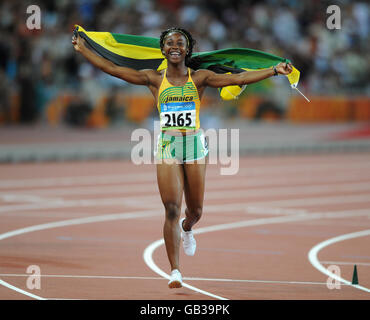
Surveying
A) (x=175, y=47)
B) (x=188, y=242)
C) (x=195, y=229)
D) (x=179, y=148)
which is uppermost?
(x=175, y=47)

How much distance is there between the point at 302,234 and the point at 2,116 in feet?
51.6

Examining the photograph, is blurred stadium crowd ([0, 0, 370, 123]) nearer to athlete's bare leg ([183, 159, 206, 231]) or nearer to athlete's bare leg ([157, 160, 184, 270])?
athlete's bare leg ([183, 159, 206, 231])

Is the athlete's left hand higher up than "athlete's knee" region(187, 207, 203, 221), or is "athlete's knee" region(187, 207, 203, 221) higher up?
the athlete's left hand

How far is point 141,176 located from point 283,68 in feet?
37.1

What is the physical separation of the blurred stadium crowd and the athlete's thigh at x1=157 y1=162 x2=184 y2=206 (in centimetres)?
1718

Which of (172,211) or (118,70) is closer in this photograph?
(172,211)

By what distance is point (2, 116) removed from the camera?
1055 inches

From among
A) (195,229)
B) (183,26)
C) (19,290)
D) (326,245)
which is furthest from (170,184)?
(183,26)

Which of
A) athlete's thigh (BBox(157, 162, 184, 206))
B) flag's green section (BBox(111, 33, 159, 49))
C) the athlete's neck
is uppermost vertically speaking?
flag's green section (BBox(111, 33, 159, 49))

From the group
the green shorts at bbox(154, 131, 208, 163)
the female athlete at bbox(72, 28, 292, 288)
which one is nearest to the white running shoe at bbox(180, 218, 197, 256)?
the female athlete at bbox(72, 28, 292, 288)

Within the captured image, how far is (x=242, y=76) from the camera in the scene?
9.19m

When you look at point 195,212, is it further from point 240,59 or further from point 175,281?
point 240,59

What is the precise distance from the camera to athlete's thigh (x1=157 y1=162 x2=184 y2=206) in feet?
29.2
